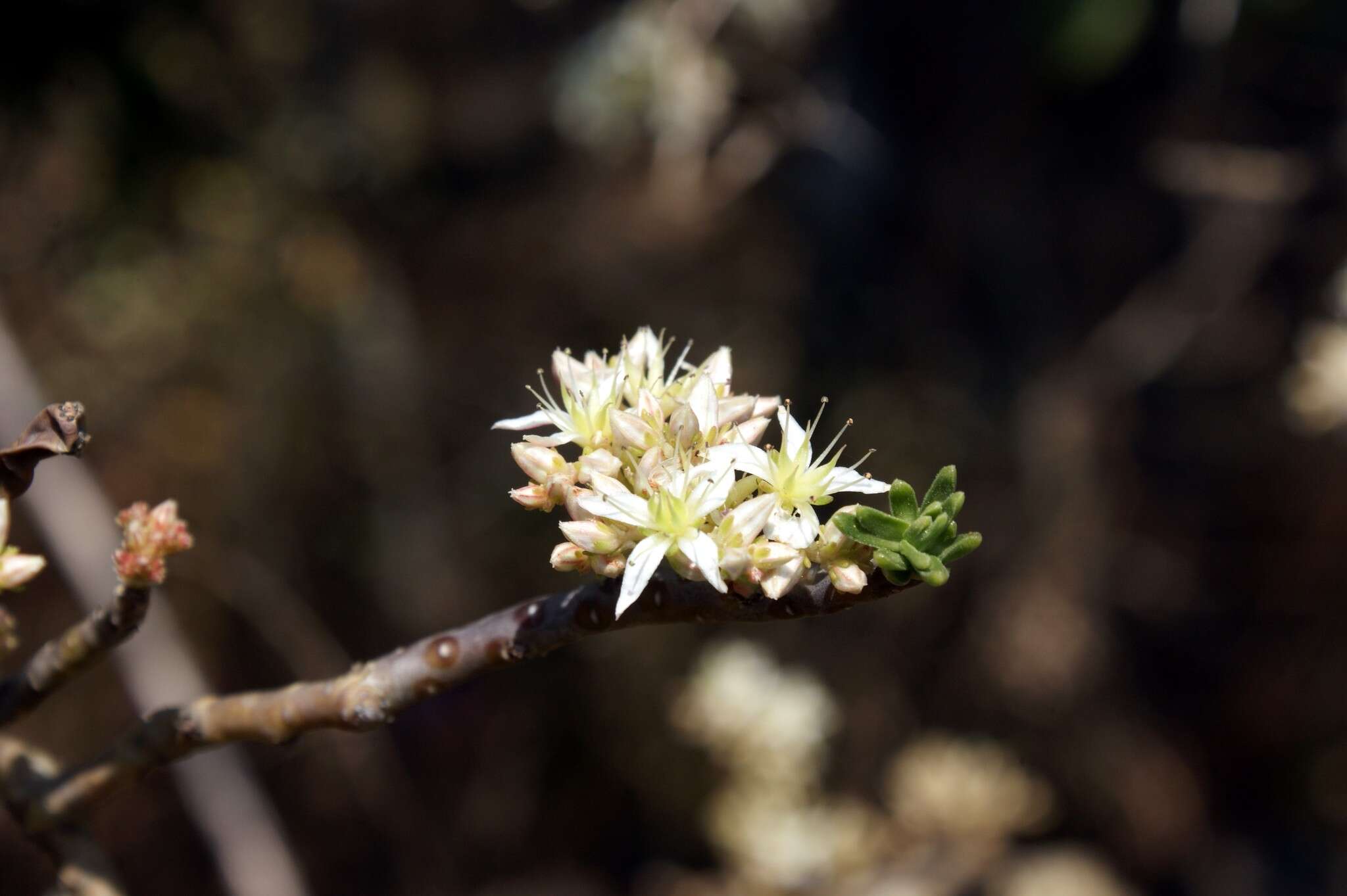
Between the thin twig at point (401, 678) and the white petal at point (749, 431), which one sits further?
the white petal at point (749, 431)

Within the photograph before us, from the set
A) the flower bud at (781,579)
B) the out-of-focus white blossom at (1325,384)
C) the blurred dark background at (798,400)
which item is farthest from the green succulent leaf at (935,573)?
the blurred dark background at (798,400)

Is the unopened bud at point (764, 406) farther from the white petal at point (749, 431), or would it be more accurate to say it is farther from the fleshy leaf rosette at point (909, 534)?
the fleshy leaf rosette at point (909, 534)

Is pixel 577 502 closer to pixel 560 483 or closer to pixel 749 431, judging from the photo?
pixel 560 483

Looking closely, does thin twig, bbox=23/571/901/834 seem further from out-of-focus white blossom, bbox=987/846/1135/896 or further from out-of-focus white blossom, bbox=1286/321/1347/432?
out-of-focus white blossom, bbox=987/846/1135/896

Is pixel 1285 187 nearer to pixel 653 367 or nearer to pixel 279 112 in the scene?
pixel 653 367

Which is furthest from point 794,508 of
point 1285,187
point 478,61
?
point 478,61

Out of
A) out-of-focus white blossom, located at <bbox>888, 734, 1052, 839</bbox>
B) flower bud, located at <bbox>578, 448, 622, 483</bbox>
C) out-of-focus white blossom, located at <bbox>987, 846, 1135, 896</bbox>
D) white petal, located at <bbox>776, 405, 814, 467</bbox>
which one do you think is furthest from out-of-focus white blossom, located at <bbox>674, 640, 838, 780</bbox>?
flower bud, located at <bbox>578, 448, 622, 483</bbox>
